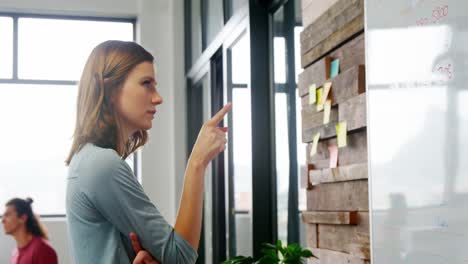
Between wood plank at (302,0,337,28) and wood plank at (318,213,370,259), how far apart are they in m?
0.76

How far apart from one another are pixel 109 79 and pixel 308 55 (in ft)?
4.81

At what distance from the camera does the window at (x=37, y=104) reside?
6.06 m

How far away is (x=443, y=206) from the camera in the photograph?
1473 millimetres

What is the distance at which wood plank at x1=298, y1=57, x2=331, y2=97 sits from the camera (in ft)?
8.00

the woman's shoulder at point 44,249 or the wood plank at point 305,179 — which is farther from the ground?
the wood plank at point 305,179

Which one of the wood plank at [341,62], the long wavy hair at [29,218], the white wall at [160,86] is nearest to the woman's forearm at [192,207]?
the wood plank at [341,62]

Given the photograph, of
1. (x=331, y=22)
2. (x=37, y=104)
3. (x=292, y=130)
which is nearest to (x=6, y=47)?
(x=37, y=104)

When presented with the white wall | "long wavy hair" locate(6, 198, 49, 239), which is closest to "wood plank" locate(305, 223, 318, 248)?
"long wavy hair" locate(6, 198, 49, 239)

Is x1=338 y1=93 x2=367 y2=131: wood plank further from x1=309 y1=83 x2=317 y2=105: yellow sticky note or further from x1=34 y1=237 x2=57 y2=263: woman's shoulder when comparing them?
x1=34 y1=237 x2=57 y2=263: woman's shoulder

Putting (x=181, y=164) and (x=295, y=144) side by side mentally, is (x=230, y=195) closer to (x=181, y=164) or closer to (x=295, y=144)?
(x=295, y=144)

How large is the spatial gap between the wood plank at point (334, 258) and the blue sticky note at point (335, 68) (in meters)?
0.59

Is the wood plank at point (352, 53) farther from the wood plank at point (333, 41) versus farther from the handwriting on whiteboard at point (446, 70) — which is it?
Answer: the handwriting on whiteboard at point (446, 70)

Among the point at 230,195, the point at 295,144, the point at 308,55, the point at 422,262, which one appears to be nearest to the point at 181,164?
the point at 230,195

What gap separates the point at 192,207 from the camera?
1.25m
